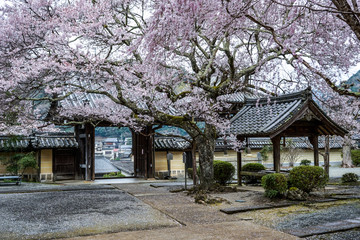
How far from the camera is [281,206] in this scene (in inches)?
316

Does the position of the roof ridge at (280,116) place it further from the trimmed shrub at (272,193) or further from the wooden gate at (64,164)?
the wooden gate at (64,164)

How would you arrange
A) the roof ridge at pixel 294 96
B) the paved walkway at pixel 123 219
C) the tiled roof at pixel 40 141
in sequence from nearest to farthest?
the paved walkway at pixel 123 219 → the roof ridge at pixel 294 96 → the tiled roof at pixel 40 141

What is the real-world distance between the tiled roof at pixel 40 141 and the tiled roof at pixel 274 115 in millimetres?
9618

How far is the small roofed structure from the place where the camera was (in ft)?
32.8

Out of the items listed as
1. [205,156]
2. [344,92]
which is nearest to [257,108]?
[205,156]

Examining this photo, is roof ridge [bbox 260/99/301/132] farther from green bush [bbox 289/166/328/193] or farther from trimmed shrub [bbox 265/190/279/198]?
trimmed shrub [bbox 265/190/279/198]

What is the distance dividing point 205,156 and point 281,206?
3.23m

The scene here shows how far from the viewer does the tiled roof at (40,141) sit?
16.0 metres

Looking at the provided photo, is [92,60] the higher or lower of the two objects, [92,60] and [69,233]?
the higher

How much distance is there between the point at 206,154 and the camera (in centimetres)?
1054

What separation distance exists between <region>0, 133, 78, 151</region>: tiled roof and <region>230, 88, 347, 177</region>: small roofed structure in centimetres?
964

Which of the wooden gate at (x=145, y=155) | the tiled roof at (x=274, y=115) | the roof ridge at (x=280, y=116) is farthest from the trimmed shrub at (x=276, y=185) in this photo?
the wooden gate at (x=145, y=155)

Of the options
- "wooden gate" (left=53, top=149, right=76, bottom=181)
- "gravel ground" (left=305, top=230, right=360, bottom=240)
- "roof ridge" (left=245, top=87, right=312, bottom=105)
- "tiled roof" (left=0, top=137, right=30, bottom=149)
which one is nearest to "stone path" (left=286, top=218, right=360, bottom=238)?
"gravel ground" (left=305, top=230, right=360, bottom=240)

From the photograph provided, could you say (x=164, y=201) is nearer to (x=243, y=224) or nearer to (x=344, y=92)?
(x=243, y=224)
